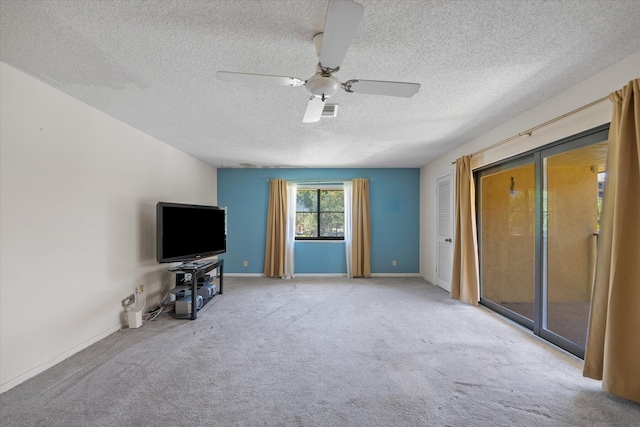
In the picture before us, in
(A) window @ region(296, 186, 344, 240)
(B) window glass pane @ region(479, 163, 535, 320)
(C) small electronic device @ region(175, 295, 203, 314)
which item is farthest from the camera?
(A) window @ region(296, 186, 344, 240)

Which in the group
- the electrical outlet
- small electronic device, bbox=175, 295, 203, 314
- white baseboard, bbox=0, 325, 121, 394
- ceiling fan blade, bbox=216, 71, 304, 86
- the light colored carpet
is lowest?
the light colored carpet

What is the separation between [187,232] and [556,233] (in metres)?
4.39

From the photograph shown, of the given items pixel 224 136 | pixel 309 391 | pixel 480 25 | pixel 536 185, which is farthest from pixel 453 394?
pixel 224 136

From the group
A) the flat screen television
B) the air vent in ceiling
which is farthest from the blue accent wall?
the air vent in ceiling

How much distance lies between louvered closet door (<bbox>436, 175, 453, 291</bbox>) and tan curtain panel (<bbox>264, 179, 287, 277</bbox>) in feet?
9.76

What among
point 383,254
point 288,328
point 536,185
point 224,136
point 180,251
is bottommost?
point 288,328

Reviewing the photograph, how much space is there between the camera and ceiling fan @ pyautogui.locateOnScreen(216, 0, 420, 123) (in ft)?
3.72

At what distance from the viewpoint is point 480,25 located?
1.49m

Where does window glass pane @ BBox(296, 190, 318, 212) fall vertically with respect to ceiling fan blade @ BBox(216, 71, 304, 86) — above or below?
below

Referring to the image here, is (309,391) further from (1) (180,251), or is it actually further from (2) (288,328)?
(1) (180,251)

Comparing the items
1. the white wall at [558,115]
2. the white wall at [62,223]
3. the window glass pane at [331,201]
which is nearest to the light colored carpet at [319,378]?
the white wall at [62,223]

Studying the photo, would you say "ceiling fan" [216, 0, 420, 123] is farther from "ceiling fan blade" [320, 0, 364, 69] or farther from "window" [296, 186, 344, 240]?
"window" [296, 186, 344, 240]

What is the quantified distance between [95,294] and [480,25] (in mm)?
3829

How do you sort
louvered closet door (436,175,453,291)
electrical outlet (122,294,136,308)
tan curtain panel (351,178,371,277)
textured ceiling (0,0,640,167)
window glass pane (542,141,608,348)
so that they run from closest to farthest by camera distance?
1. textured ceiling (0,0,640,167)
2. window glass pane (542,141,608,348)
3. electrical outlet (122,294,136,308)
4. louvered closet door (436,175,453,291)
5. tan curtain panel (351,178,371,277)
